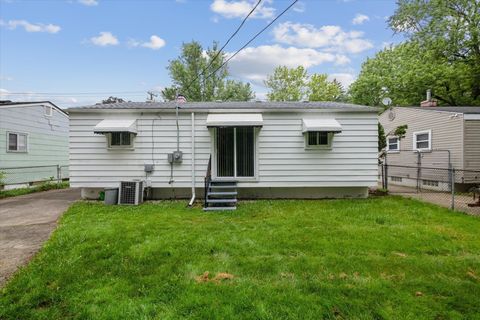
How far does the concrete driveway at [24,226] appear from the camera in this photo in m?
4.05

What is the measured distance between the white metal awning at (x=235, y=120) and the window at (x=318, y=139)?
1661 mm

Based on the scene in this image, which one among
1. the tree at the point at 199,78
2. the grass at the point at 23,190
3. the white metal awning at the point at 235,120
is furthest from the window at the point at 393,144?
the tree at the point at 199,78

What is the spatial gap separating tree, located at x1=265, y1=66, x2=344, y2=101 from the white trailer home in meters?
24.9

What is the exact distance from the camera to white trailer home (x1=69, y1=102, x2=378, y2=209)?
8.48 metres

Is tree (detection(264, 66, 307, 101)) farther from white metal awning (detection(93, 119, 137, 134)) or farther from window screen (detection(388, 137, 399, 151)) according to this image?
white metal awning (detection(93, 119, 137, 134))

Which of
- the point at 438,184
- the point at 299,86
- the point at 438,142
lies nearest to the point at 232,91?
the point at 299,86

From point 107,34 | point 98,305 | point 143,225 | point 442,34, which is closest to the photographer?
point 98,305

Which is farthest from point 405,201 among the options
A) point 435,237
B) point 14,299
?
point 14,299

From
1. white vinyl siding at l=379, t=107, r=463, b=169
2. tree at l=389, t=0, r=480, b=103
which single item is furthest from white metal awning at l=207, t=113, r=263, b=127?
tree at l=389, t=0, r=480, b=103

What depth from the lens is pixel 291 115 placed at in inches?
337

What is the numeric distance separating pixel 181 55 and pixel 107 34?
14016 mm

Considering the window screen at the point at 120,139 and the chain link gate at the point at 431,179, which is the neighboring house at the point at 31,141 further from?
the chain link gate at the point at 431,179

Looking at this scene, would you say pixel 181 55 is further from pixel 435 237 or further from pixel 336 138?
pixel 435 237

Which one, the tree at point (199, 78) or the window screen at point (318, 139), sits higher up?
the tree at point (199, 78)
